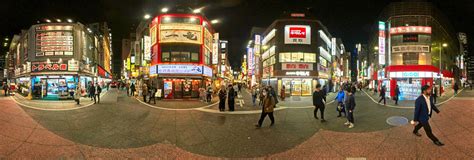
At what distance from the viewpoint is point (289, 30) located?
39.1 m

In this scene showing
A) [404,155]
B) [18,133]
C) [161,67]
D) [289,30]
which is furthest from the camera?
[289,30]

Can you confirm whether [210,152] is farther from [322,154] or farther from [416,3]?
[416,3]

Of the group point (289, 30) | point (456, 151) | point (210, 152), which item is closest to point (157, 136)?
point (210, 152)

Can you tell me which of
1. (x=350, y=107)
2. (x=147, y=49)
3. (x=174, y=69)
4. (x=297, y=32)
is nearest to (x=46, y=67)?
(x=147, y=49)

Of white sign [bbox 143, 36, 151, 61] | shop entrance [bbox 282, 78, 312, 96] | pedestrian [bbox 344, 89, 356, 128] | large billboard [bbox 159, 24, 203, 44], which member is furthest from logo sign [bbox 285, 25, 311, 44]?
pedestrian [bbox 344, 89, 356, 128]

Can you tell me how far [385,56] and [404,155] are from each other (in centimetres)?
3799

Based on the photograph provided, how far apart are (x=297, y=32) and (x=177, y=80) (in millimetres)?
19045

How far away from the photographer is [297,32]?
39.1 m

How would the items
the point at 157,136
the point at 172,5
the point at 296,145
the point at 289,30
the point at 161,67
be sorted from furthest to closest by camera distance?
the point at 289,30 < the point at 172,5 < the point at 161,67 < the point at 157,136 < the point at 296,145

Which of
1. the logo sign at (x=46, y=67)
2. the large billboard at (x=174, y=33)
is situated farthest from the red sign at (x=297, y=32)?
the logo sign at (x=46, y=67)

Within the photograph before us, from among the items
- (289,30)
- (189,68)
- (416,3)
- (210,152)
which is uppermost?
(416,3)

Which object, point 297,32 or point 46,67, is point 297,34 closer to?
point 297,32

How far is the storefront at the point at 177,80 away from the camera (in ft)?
92.9

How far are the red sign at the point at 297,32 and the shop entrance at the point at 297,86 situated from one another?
19.9 ft
